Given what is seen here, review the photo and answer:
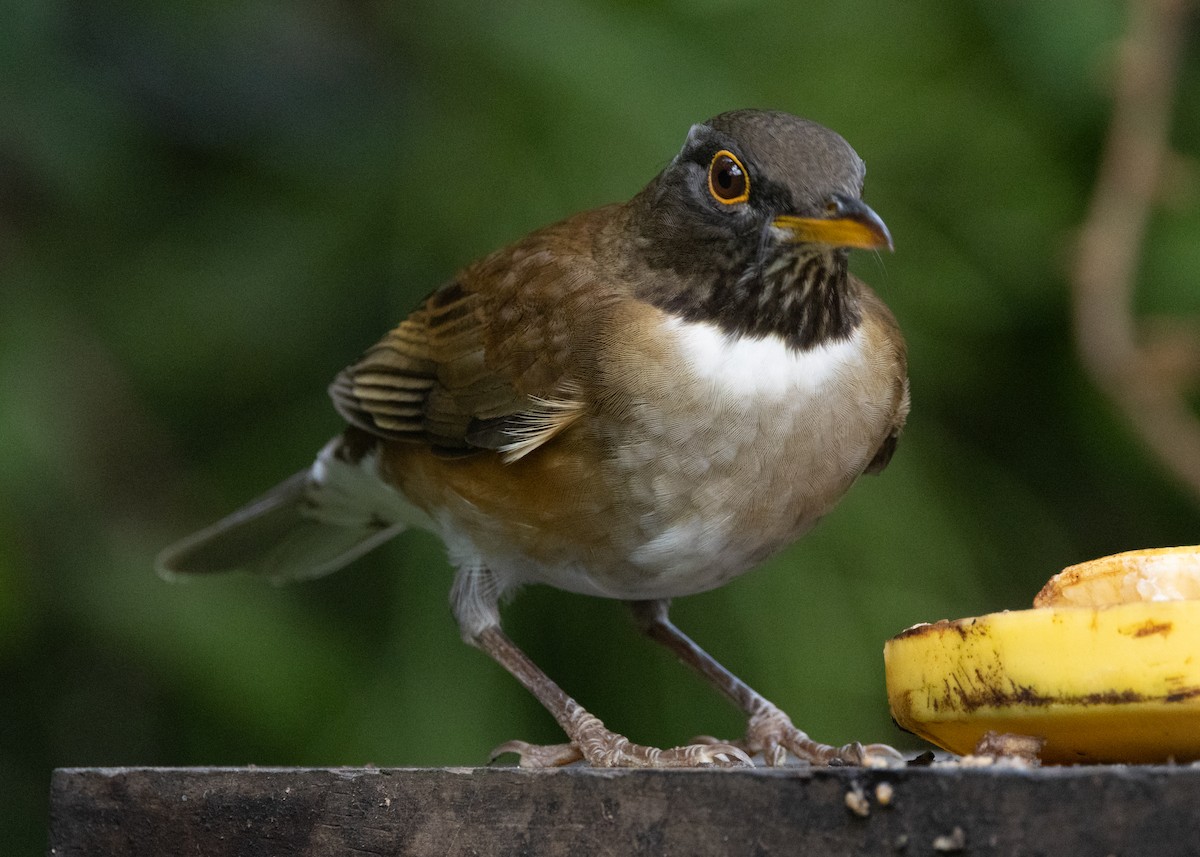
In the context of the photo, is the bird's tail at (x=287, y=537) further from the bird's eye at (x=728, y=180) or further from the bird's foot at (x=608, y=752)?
the bird's eye at (x=728, y=180)

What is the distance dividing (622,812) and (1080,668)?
0.67 m

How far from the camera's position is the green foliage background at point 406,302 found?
5.00 metres

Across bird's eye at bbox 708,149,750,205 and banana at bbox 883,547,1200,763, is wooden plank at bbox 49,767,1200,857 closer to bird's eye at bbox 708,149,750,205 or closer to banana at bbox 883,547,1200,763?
banana at bbox 883,547,1200,763

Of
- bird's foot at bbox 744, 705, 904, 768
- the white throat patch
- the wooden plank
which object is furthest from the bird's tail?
the wooden plank

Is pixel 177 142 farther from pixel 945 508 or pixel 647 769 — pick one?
pixel 647 769

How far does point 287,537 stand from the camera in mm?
5102

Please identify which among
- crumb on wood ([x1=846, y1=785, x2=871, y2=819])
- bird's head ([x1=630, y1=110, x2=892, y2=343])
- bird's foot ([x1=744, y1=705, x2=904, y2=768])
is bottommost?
bird's foot ([x1=744, y1=705, x2=904, y2=768])

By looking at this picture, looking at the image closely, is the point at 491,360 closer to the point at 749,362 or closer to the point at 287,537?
the point at 749,362

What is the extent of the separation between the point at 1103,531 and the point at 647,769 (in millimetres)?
4252

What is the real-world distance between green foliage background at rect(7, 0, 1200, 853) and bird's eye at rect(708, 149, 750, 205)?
5.89ft

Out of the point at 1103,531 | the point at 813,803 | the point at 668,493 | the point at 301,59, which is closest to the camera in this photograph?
the point at 813,803

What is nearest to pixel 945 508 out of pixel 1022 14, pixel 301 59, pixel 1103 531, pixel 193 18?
pixel 1103 531

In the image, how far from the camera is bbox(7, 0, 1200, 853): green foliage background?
16.4 feet

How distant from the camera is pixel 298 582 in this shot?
5.46 meters
